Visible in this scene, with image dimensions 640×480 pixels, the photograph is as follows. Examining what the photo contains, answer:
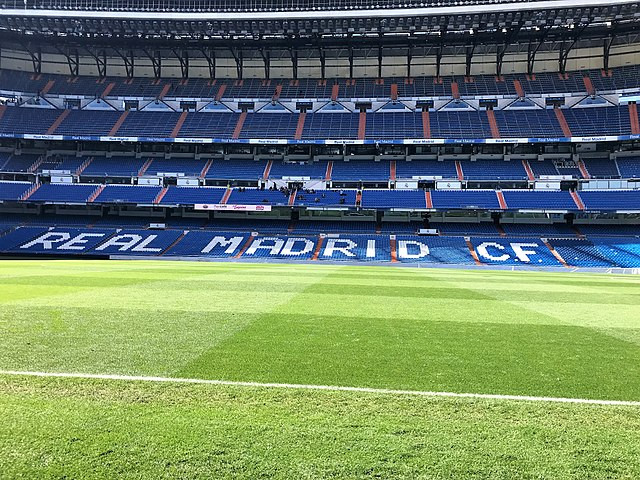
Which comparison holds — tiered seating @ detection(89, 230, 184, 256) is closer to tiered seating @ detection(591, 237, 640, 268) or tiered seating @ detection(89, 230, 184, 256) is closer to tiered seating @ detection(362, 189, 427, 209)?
tiered seating @ detection(362, 189, 427, 209)

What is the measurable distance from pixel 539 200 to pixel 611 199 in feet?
20.5

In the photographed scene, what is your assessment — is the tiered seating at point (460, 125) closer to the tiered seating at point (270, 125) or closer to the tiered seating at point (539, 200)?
the tiered seating at point (539, 200)

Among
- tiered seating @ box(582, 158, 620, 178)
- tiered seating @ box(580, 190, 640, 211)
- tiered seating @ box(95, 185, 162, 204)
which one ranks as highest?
tiered seating @ box(582, 158, 620, 178)

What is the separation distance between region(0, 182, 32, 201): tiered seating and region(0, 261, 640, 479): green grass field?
138 ft

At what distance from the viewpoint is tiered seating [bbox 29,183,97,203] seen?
43188mm

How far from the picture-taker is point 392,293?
13.1 meters

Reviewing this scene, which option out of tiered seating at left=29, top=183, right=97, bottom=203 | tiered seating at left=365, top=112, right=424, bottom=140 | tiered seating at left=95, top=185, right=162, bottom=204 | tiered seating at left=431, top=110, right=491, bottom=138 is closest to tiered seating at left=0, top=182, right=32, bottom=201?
tiered seating at left=29, top=183, right=97, bottom=203

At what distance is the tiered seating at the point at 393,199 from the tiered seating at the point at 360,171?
2.25m

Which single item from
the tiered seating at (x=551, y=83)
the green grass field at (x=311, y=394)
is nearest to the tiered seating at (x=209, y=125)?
the tiered seating at (x=551, y=83)

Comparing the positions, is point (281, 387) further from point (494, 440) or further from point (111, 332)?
point (111, 332)

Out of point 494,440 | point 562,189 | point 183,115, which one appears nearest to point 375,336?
point 494,440

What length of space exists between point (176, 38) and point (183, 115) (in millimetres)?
8730

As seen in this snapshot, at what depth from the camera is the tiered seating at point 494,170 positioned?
4403 cm

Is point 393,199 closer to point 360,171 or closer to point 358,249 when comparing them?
point 360,171
